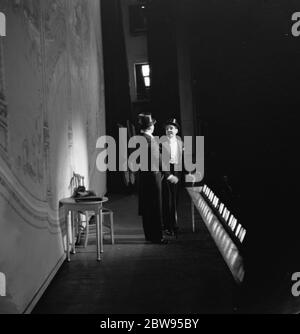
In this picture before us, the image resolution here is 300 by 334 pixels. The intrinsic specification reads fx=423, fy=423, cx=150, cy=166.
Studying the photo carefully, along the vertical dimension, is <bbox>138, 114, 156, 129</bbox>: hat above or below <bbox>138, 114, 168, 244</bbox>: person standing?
above

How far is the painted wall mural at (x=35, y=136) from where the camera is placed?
8.88ft

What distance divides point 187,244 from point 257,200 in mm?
1817

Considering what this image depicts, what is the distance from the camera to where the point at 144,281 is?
359 centimetres

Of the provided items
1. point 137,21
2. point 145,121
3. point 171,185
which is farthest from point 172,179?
point 137,21

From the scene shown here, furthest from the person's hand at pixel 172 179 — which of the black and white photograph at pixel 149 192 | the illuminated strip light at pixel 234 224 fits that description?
the illuminated strip light at pixel 234 224

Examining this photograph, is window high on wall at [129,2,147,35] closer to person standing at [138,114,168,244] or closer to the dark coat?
person standing at [138,114,168,244]

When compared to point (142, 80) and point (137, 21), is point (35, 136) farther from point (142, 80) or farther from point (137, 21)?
point (137, 21)

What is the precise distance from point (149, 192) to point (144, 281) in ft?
4.45

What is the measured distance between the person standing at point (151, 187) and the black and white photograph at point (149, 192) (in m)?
0.01

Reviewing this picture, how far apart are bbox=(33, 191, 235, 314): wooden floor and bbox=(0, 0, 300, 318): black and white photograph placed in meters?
0.01

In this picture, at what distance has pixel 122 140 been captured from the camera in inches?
346

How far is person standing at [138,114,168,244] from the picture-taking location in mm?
4738

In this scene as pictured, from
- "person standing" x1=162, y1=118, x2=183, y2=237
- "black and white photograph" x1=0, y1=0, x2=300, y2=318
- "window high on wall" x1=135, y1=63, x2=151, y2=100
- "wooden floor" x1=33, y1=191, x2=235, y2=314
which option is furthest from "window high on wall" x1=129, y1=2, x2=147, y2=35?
"wooden floor" x1=33, y1=191, x2=235, y2=314

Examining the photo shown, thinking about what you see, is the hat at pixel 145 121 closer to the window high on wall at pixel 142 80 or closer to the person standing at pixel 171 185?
the person standing at pixel 171 185
